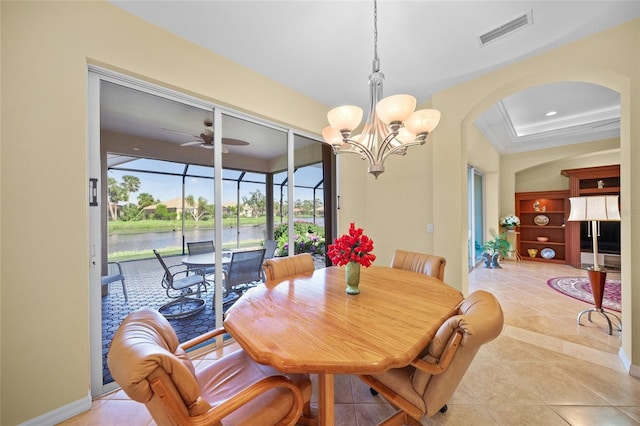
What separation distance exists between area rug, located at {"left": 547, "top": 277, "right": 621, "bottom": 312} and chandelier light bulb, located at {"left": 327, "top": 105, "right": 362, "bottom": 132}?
168 inches

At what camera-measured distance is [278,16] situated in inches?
75.0

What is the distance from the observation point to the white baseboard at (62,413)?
58.5 inches

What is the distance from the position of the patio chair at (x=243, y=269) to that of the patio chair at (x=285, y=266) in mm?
689

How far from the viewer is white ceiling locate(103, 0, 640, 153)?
1824mm

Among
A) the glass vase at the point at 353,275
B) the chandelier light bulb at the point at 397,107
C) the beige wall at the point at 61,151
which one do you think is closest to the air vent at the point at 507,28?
the beige wall at the point at 61,151

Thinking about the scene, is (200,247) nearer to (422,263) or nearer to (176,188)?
(176,188)

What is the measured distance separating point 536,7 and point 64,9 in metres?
3.43

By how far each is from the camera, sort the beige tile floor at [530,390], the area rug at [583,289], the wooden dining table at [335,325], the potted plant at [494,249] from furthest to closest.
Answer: the potted plant at [494,249] < the area rug at [583,289] < the beige tile floor at [530,390] < the wooden dining table at [335,325]

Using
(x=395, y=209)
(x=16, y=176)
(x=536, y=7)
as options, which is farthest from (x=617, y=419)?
(x=16, y=176)

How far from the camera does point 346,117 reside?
A: 169 cm

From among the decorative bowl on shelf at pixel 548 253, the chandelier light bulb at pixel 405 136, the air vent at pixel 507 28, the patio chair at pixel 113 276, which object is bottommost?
the decorative bowl on shelf at pixel 548 253

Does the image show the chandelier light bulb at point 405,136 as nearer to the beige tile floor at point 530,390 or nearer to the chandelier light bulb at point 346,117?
the chandelier light bulb at point 346,117

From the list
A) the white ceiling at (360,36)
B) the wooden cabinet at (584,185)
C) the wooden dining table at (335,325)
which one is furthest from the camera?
the wooden cabinet at (584,185)

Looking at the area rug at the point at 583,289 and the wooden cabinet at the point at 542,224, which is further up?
the wooden cabinet at the point at 542,224
